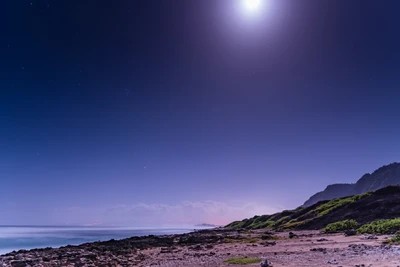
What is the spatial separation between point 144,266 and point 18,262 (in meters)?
12.2

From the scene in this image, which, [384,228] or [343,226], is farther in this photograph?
[343,226]

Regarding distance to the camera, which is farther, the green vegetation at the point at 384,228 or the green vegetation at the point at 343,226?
the green vegetation at the point at 343,226

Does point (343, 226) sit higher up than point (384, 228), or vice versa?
point (343, 226)

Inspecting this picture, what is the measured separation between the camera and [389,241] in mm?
23672

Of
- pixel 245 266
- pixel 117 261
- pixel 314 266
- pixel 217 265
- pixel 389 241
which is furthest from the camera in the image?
pixel 117 261

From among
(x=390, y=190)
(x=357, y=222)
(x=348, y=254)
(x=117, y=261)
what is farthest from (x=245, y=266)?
(x=390, y=190)

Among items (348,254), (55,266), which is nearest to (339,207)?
(348,254)

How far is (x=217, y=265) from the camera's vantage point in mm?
21922

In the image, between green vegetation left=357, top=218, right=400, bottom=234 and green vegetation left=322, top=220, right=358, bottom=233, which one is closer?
green vegetation left=357, top=218, right=400, bottom=234

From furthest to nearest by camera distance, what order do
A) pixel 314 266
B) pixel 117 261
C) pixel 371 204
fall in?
pixel 371 204
pixel 117 261
pixel 314 266

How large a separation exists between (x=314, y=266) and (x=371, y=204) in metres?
43.2

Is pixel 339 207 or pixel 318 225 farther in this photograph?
pixel 339 207

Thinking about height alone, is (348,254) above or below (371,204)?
below

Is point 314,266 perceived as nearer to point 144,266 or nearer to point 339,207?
point 144,266
